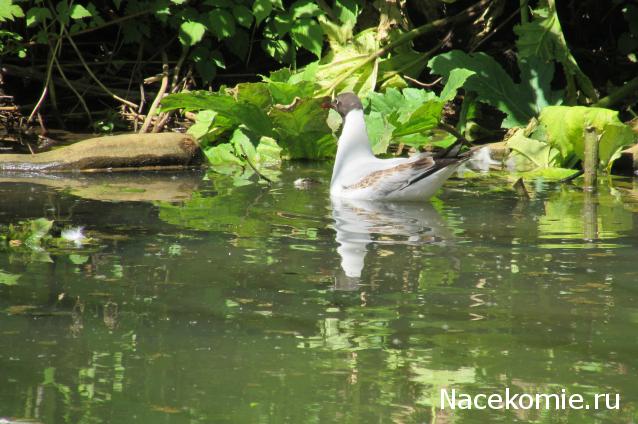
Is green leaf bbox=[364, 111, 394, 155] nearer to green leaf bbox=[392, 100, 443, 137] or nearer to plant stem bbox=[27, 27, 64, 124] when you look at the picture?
green leaf bbox=[392, 100, 443, 137]

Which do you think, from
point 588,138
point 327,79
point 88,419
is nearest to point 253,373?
point 88,419

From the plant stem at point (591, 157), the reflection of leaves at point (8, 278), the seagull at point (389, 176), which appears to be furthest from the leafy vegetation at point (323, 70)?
the reflection of leaves at point (8, 278)

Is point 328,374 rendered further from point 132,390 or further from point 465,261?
point 465,261

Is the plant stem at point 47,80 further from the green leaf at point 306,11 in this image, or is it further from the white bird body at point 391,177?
the white bird body at point 391,177

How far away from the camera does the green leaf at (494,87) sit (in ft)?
29.6

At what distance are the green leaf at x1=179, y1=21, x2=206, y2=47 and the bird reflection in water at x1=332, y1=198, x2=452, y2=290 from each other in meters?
3.54

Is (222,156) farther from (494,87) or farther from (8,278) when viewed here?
(8,278)

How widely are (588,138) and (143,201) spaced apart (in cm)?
316

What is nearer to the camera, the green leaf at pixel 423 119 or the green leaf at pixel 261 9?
the green leaf at pixel 423 119

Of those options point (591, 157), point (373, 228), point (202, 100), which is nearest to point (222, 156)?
point (202, 100)

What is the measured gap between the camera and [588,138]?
754cm

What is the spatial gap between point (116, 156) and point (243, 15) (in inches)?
97.0

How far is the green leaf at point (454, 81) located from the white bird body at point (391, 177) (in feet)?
4.83

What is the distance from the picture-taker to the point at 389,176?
21.7 ft
